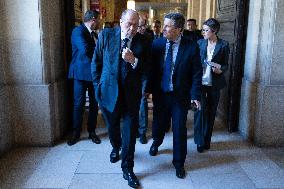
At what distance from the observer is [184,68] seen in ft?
12.2

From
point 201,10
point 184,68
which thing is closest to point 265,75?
point 184,68

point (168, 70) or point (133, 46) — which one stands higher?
point (133, 46)

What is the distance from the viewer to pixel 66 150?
465 cm

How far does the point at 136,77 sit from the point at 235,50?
2.40m

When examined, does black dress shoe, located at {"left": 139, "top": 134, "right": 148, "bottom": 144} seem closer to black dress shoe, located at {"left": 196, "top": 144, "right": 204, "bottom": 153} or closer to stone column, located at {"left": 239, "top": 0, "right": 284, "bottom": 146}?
black dress shoe, located at {"left": 196, "top": 144, "right": 204, "bottom": 153}

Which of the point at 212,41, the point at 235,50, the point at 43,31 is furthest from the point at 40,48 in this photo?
the point at 235,50

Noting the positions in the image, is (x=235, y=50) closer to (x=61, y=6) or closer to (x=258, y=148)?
(x=258, y=148)

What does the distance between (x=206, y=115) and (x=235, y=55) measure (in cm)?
129

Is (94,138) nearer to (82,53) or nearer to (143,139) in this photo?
(143,139)

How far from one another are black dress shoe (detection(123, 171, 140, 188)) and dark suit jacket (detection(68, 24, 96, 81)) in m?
1.66

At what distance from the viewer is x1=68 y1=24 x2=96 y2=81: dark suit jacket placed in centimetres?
460

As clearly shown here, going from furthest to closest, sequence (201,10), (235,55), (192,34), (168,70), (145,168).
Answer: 1. (201,10)
2. (192,34)
3. (235,55)
4. (145,168)
5. (168,70)

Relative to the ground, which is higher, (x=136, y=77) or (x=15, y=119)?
(x=136, y=77)

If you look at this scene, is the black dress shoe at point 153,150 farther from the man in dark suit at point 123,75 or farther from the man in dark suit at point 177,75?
the man in dark suit at point 123,75
